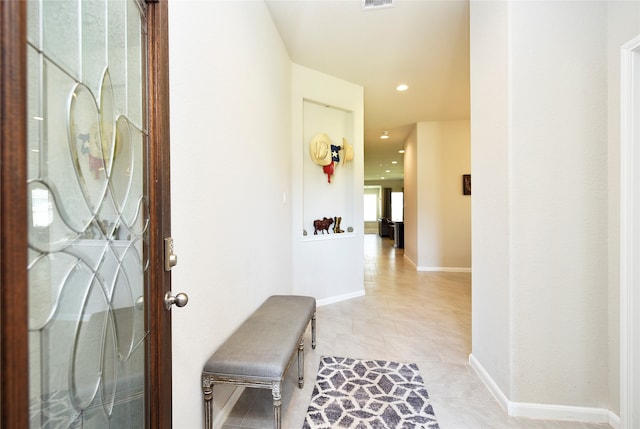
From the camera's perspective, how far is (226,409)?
1644 mm

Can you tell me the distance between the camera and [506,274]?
5.53 ft

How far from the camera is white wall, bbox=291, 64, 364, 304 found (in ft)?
11.0

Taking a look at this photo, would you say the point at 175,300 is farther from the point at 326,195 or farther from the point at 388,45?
the point at 388,45

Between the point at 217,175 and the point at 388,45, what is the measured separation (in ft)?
8.05

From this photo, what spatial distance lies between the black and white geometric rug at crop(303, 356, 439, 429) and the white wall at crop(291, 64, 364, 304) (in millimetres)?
1365

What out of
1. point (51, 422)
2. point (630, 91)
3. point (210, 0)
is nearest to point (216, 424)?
point (51, 422)

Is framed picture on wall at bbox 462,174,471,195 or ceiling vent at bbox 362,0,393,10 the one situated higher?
ceiling vent at bbox 362,0,393,10

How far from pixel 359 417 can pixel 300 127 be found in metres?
2.88

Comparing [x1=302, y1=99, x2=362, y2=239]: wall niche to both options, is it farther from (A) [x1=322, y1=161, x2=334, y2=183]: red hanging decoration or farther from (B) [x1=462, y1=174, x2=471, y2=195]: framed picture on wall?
(B) [x1=462, y1=174, x2=471, y2=195]: framed picture on wall

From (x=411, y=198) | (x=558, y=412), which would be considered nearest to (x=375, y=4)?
(x=558, y=412)

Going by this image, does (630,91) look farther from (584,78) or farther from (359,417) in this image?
(359,417)

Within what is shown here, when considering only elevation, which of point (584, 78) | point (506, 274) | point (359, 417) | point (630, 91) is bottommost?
point (359, 417)

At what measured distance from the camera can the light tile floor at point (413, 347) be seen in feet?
5.32

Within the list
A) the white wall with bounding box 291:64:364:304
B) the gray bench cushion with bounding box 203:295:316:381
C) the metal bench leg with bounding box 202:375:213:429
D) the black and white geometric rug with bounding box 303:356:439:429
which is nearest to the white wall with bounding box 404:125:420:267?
the white wall with bounding box 291:64:364:304
